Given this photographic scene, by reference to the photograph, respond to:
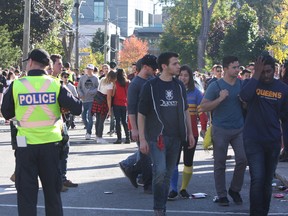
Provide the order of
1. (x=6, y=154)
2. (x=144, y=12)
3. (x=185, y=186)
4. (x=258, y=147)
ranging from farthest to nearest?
(x=144, y=12) < (x=6, y=154) < (x=185, y=186) < (x=258, y=147)

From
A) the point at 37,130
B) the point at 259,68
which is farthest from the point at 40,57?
the point at 259,68

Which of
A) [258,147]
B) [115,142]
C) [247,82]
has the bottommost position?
[115,142]

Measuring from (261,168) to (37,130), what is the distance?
253 cm

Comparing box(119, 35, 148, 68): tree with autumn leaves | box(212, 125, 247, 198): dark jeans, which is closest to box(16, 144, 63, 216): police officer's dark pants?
box(212, 125, 247, 198): dark jeans

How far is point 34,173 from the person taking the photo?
7641 mm

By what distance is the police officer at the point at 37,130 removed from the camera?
762cm

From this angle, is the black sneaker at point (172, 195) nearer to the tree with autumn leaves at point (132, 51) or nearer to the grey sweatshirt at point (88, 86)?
the grey sweatshirt at point (88, 86)

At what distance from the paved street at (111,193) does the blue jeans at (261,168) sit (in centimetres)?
100

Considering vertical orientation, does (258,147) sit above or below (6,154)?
above

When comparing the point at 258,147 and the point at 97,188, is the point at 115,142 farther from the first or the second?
the point at 258,147

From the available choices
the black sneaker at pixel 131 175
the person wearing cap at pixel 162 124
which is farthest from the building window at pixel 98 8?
the person wearing cap at pixel 162 124

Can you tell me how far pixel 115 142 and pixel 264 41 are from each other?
3767 centimetres

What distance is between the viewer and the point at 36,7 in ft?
145

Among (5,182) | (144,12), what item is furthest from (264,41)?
(144,12)
